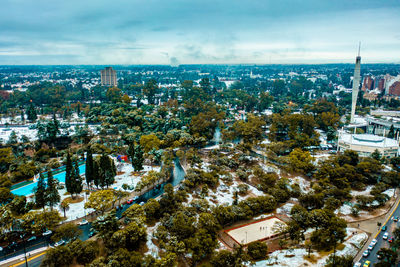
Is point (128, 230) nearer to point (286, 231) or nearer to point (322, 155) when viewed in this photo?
point (286, 231)

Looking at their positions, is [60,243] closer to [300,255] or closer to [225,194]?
[225,194]

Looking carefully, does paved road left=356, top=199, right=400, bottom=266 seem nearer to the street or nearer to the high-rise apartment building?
the street

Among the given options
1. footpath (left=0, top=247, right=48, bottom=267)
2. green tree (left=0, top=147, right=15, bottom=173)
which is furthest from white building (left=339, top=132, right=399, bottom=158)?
green tree (left=0, top=147, right=15, bottom=173)

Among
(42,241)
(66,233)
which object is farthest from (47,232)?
(66,233)

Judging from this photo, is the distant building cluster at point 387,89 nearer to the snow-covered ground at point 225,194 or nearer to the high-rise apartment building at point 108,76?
the snow-covered ground at point 225,194

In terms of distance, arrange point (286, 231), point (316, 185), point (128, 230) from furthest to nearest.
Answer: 1. point (316, 185)
2. point (286, 231)
3. point (128, 230)

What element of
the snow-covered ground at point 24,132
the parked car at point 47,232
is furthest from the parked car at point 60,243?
→ the snow-covered ground at point 24,132

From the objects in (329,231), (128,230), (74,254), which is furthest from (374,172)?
(74,254)
